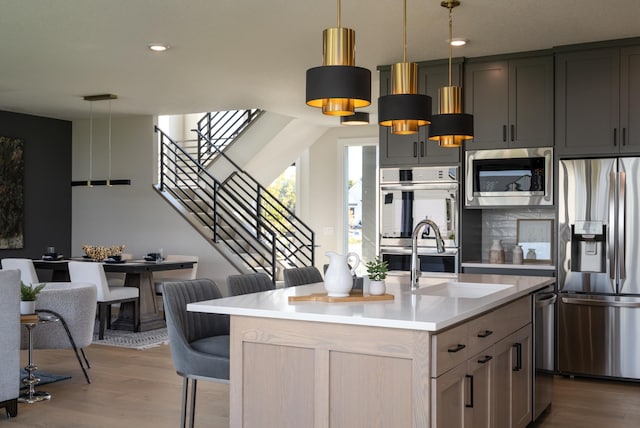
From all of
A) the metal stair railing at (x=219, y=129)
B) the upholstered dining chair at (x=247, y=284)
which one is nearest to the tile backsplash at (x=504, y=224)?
the upholstered dining chair at (x=247, y=284)

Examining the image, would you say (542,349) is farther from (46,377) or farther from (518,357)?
(46,377)

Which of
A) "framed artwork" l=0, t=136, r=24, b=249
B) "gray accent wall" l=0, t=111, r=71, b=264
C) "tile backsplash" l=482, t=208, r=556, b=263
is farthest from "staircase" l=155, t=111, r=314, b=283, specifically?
"tile backsplash" l=482, t=208, r=556, b=263

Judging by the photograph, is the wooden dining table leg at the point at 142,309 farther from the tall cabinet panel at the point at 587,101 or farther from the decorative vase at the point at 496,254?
the tall cabinet panel at the point at 587,101

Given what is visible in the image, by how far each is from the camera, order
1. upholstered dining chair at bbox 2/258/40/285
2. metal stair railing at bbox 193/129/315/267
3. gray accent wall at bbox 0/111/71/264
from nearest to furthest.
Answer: upholstered dining chair at bbox 2/258/40/285 → gray accent wall at bbox 0/111/71/264 → metal stair railing at bbox 193/129/315/267

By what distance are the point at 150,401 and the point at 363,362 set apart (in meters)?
2.53

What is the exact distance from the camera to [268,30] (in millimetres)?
5277

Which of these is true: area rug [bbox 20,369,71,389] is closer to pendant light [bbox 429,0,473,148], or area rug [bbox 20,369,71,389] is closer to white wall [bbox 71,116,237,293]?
pendant light [bbox 429,0,473,148]

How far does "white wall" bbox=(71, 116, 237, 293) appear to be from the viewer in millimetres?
9477

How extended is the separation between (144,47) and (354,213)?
5.88 m

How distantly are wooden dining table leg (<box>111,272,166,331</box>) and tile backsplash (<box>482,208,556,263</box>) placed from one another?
12.0ft

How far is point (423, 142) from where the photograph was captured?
627 cm

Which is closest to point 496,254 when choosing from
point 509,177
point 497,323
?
point 509,177

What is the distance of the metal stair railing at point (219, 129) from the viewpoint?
10.7m

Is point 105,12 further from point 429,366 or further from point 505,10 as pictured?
point 429,366
